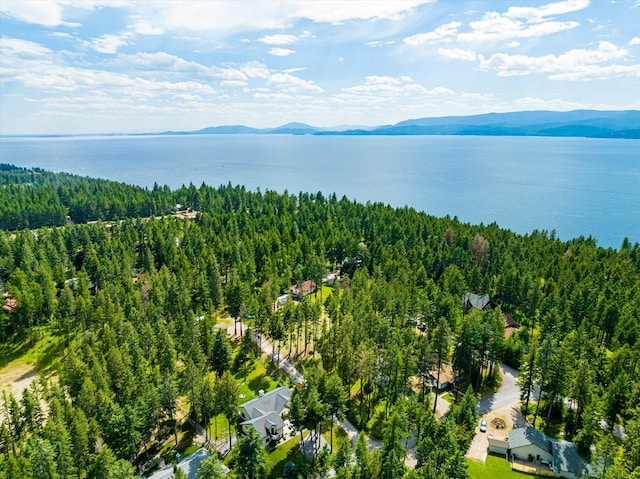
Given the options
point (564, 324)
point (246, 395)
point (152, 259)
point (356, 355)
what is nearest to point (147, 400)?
point (246, 395)

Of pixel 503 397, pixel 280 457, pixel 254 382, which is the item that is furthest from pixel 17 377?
pixel 503 397

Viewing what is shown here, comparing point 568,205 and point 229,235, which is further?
point 568,205

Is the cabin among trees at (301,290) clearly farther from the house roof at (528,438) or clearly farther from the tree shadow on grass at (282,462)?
the house roof at (528,438)

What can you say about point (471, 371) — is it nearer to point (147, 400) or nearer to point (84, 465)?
point (147, 400)

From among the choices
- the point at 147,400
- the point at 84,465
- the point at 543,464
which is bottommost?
the point at 543,464

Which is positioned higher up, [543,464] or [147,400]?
[147,400]

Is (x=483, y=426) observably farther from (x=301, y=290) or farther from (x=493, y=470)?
(x=301, y=290)

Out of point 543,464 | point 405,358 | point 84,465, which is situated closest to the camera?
point 84,465
